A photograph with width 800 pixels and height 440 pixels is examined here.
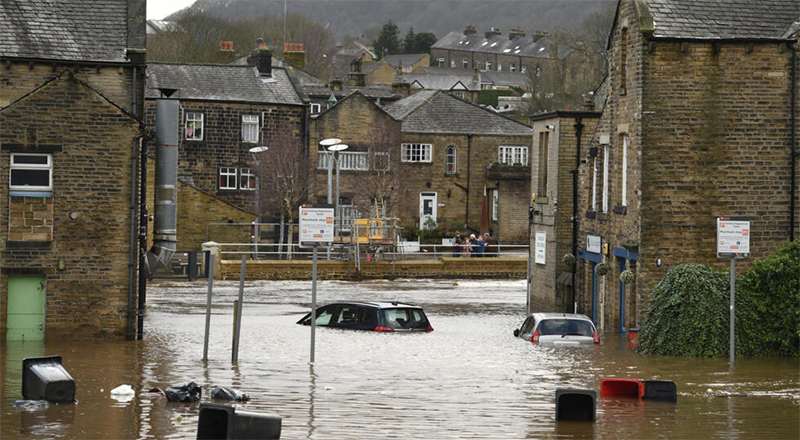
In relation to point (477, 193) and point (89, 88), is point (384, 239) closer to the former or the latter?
point (477, 193)

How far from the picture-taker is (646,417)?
1631 cm

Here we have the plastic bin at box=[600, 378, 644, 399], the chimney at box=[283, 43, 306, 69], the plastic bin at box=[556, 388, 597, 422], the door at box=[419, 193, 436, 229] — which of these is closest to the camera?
the plastic bin at box=[556, 388, 597, 422]

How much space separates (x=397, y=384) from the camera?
19375 mm

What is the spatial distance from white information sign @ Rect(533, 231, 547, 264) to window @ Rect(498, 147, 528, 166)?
2821cm

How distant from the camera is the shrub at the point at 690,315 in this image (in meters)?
25.0

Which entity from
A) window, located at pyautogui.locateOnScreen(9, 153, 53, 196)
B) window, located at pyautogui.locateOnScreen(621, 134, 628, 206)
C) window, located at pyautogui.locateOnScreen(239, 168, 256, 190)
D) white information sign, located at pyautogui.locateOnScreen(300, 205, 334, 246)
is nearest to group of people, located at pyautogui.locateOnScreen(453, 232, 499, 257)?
window, located at pyautogui.locateOnScreen(239, 168, 256, 190)

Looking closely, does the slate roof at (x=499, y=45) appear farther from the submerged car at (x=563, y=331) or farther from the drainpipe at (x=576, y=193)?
the submerged car at (x=563, y=331)

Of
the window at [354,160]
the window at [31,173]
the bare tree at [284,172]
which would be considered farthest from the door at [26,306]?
the window at [354,160]

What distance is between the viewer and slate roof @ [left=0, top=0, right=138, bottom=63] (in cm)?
2755

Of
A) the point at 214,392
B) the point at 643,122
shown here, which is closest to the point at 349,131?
the point at 643,122

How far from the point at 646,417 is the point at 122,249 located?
1377cm

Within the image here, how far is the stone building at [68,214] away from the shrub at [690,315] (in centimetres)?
1109

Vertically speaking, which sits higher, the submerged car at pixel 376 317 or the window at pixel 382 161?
the window at pixel 382 161

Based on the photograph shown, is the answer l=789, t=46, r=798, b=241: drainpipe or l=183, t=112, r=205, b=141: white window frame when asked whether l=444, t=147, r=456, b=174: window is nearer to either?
l=183, t=112, r=205, b=141: white window frame
